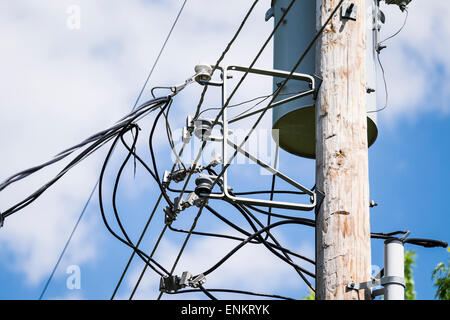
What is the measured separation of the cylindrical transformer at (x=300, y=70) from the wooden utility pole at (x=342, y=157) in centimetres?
35

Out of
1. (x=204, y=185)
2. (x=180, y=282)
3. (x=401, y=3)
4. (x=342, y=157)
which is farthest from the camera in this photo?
(x=401, y=3)

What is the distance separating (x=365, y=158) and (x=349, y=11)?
1100mm

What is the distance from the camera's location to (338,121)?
664 cm

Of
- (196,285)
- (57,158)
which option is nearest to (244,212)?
(196,285)

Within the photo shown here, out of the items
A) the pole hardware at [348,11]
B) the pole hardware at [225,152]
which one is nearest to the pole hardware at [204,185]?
the pole hardware at [225,152]

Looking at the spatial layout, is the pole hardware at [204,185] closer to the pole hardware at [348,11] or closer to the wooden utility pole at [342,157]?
the wooden utility pole at [342,157]

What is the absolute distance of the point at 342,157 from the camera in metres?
6.52

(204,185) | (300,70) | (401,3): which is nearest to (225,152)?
(204,185)

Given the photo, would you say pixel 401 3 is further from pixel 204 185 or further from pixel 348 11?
pixel 204 185

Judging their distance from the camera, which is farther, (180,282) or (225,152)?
(180,282)

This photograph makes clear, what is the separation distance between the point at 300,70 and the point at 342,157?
1.03 meters

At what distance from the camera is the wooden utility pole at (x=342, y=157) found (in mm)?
6223

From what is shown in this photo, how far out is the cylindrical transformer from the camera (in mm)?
7301

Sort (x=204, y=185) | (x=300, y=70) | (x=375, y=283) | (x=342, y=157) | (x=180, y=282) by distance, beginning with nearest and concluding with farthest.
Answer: (x=375, y=283) < (x=342, y=157) < (x=204, y=185) < (x=300, y=70) < (x=180, y=282)
